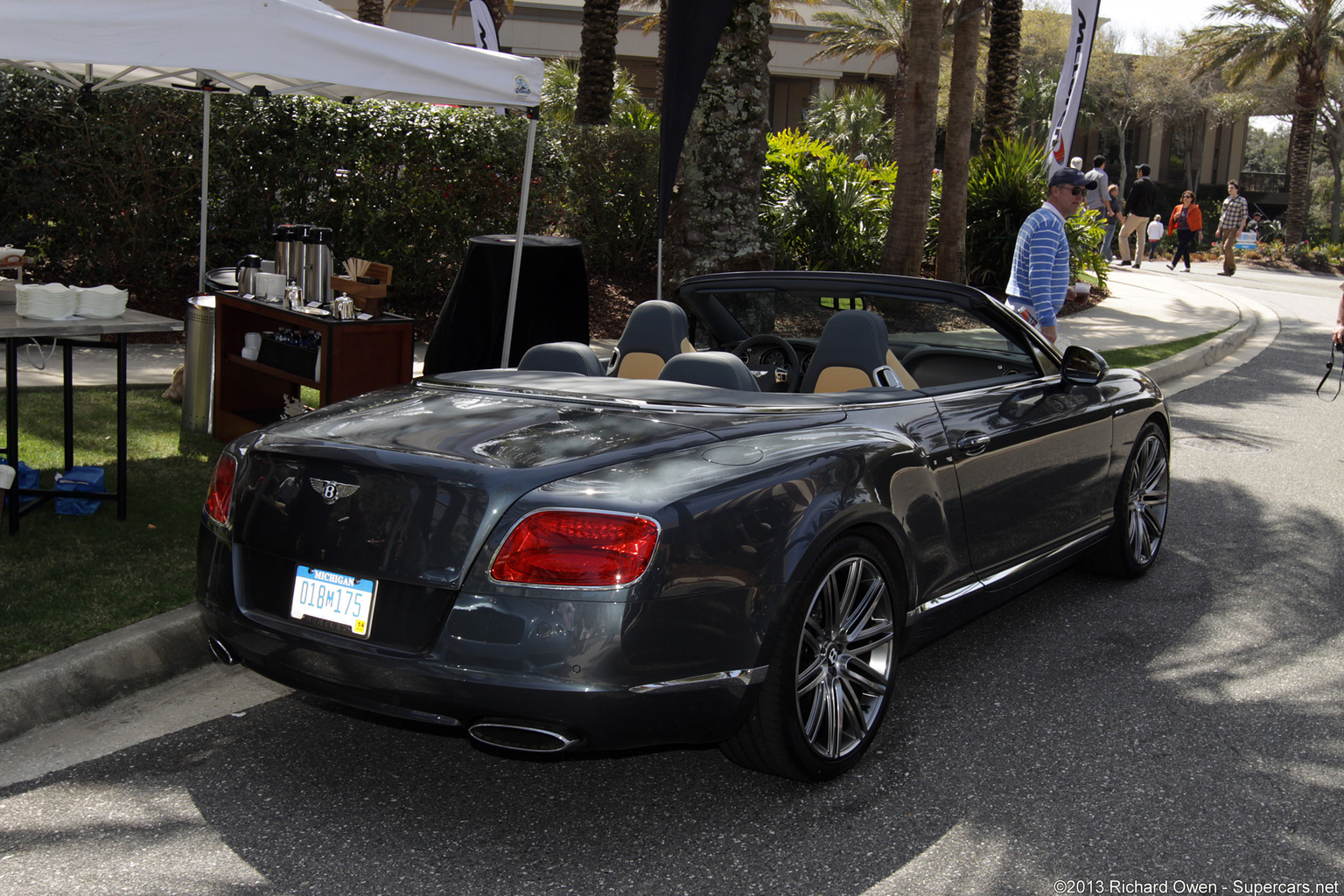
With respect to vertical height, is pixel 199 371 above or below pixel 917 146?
below

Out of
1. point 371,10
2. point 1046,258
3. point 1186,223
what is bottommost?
point 1046,258

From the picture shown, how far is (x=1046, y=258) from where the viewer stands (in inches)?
283

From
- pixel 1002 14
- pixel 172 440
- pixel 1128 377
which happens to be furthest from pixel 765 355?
pixel 1002 14

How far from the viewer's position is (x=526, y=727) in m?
2.87

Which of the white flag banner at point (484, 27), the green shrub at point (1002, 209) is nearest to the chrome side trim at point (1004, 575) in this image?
the white flag banner at point (484, 27)

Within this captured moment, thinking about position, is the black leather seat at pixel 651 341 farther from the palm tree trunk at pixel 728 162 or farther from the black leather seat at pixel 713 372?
the palm tree trunk at pixel 728 162

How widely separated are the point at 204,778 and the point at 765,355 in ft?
9.76

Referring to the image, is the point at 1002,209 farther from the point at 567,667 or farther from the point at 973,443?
the point at 567,667

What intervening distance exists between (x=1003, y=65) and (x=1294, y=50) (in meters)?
22.0

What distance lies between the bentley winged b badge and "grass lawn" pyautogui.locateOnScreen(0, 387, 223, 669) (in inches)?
58.8

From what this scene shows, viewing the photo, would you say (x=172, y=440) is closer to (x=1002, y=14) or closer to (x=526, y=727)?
(x=526, y=727)

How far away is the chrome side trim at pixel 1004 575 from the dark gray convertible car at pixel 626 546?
14 mm

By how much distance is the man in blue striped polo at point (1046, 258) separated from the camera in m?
7.19

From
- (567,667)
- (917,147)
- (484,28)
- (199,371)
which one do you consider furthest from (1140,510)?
(484,28)
